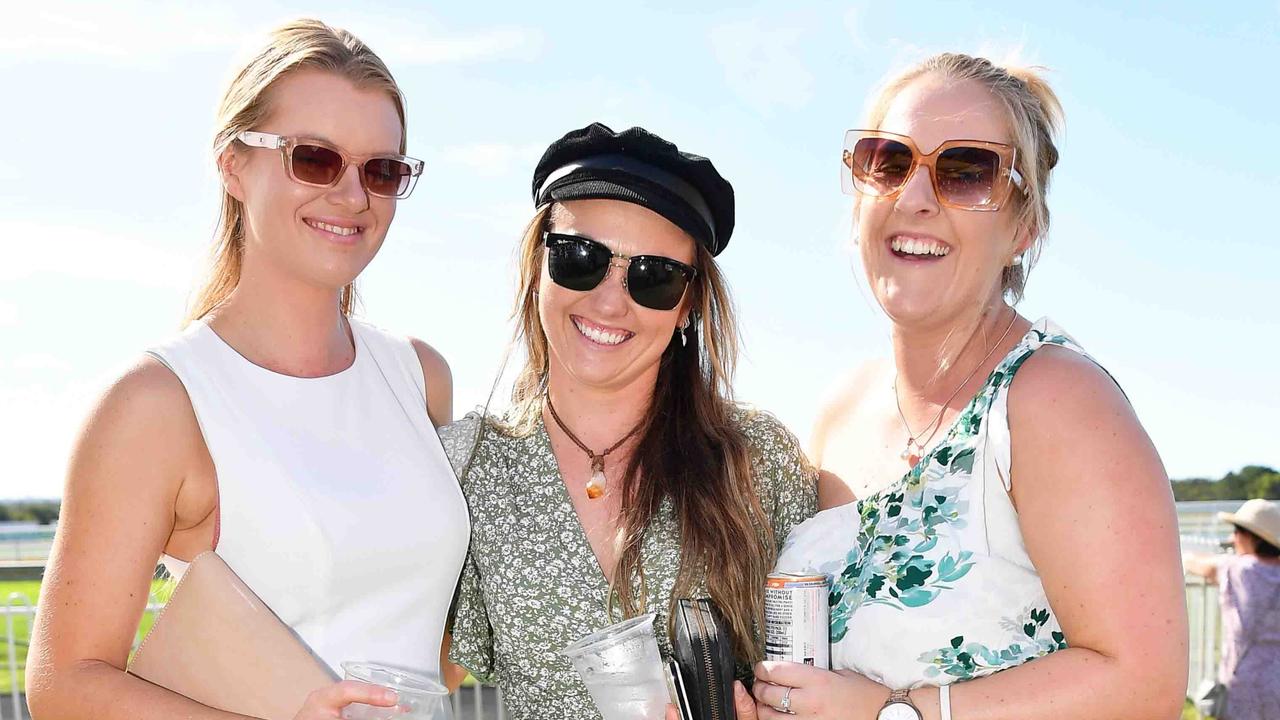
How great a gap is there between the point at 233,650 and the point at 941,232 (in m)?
1.95

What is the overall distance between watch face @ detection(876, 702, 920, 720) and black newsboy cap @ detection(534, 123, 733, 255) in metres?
1.27

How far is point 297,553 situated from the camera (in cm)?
258

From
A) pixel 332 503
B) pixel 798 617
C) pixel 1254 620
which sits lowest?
pixel 1254 620

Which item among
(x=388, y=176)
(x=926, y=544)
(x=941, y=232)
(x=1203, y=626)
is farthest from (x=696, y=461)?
(x=1203, y=626)

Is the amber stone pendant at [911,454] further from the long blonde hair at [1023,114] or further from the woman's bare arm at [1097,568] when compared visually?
the long blonde hair at [1023,114]

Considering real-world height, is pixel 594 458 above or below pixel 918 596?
above

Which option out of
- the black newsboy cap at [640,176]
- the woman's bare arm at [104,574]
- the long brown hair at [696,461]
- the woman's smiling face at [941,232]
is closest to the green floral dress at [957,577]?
the woman's smiling face at [941,232]

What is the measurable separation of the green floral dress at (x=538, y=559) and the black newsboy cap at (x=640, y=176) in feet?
2.14

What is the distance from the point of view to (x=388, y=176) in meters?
2.91

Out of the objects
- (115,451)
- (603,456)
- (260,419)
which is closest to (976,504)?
(603,456)

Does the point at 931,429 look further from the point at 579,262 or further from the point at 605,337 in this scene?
the point at 579,262

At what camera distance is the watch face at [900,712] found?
7.48 ft

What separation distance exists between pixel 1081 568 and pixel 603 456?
1.33 m

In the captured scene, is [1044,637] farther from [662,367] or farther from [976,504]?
[662,367]
